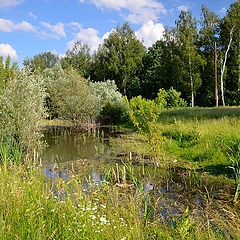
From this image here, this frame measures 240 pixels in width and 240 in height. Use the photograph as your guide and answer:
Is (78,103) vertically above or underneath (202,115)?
above

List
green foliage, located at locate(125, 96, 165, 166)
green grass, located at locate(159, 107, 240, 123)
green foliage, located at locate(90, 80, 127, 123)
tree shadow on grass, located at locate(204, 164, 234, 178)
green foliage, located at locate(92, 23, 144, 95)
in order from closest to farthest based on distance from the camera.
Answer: tree shadow on grass, located at locate(204, 164, 234, 178)
green foliage, located at locate(125, 96, 165, 166)
green grass, located at locate(159, 107, 240, 123)
green foliage, located at locate(90, 80, 127, 123)
green foliage, located at locate(92, 23, 144, 95)

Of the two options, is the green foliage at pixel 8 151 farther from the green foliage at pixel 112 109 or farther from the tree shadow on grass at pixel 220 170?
the green foliage at pixel 112 109

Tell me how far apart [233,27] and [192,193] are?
108 ft

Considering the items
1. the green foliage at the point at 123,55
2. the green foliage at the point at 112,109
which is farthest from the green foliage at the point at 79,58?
the green foliage at the point at 112,109

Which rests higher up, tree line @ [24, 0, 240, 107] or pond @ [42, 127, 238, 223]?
tree line @ [24, 0, 240, 107]

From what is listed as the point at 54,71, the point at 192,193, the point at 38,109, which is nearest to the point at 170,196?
the point at 192,193

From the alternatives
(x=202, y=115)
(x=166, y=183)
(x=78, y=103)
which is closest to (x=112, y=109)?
(x=78, y=103)

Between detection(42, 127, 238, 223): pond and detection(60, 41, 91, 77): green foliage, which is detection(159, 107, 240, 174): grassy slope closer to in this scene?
detection(42, 127, 238, 223): pond

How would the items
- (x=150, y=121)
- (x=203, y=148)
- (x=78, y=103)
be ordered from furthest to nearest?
(x=78, y=103) < (x=203, y=148) < (x=150, y=121)

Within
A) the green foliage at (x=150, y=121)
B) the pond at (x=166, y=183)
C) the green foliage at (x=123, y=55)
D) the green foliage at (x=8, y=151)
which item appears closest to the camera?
the pond at (x=166, y=183)

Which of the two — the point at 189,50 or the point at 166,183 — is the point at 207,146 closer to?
the point at 166,183

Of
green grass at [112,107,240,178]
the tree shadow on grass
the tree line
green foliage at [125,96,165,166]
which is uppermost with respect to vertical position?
the tree line

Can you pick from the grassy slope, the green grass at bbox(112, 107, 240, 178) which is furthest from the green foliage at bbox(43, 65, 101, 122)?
the grassy slope

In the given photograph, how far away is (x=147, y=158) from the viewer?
9859 millimetres
